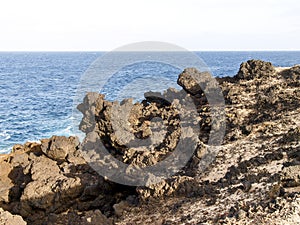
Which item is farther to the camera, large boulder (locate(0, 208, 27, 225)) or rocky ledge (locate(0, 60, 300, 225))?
rocky ledge (locate(0, 60, 300, 225))

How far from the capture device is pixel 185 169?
1050 cm

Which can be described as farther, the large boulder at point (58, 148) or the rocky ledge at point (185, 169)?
the large boulder at point (58, 148)

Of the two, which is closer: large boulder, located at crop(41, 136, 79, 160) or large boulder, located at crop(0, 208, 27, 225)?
large boulder, located at crop(0, 208, 27, 225)

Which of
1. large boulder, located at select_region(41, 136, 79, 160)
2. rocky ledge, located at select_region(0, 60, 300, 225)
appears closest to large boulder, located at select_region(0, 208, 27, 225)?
rocky ledge, located at select_region(0, 60, 300, 225)

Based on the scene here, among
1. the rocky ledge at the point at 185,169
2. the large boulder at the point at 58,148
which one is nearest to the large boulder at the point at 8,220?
the rocky ledge at the point at 185,169

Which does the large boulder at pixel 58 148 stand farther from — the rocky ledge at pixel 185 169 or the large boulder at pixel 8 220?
the large boulder at pixel 8 220

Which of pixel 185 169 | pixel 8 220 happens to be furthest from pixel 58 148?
pixel 8 220

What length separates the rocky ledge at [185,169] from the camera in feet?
26.7

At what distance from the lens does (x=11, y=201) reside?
1128cm

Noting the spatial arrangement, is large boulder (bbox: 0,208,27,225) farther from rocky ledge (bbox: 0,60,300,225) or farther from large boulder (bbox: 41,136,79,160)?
large boulder (bbox: 41,136,79,160)

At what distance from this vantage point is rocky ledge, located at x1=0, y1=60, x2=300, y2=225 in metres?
8.14

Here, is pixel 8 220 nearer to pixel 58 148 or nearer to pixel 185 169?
pixel 185 169

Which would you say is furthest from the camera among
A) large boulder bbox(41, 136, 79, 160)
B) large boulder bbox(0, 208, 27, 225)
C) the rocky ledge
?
large boulder bbox(41, 136, 79, 160)

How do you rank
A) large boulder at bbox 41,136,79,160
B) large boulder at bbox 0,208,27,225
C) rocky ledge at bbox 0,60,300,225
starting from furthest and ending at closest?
large boulder at bbox 41,136,79,160
rocky ledge at bbox 0,60,300,225
large boulder at bbox 0,208,27,225
